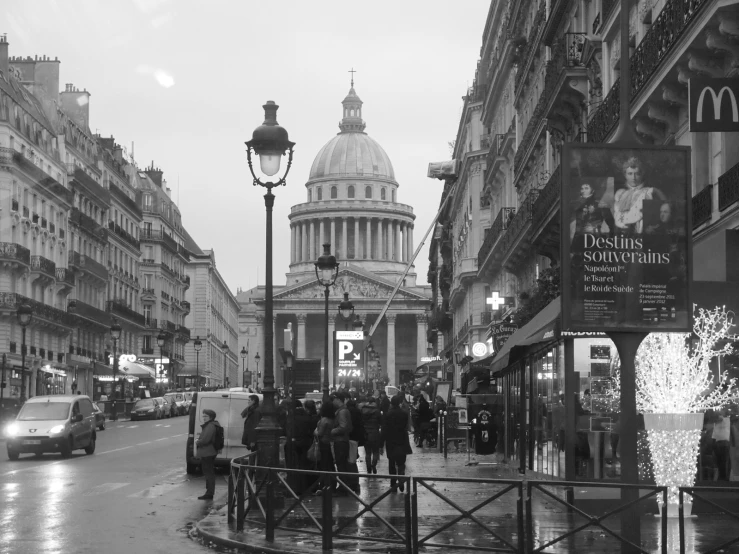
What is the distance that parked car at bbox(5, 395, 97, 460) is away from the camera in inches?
1371

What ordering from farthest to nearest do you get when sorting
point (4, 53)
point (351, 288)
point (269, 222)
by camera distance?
point (351, 288) → point (4, 53) → point (269, 222)

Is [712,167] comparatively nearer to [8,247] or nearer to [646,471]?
[646,471]

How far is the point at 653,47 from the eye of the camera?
21.8 m

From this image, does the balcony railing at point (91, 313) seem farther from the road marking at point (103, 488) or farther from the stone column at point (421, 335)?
the stone column at point (421, 335)

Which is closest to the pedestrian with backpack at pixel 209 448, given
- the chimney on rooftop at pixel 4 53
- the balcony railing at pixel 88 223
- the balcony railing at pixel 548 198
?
the balcony railing at pixel 548 198

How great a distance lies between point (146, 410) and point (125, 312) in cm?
2811

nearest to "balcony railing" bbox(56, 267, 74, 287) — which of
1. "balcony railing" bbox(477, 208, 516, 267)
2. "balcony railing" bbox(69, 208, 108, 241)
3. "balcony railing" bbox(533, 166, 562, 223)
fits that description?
"balcony railing" bbox(69, 208, 108, 241)

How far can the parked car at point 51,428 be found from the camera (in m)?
34.8

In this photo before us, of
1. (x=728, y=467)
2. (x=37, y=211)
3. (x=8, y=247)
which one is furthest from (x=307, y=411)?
(x=37, y=211)

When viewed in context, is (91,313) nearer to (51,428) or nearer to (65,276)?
(65,276)

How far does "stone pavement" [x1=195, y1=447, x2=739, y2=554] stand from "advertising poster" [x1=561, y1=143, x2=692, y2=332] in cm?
181

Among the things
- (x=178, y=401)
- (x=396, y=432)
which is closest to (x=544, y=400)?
(x=396, y=432)

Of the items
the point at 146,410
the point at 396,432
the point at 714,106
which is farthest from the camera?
the point at 146,410

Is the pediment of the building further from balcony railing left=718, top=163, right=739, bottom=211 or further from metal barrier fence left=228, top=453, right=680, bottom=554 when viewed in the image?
metal barrier fence left=228, top=453, right=680, bottom=554
